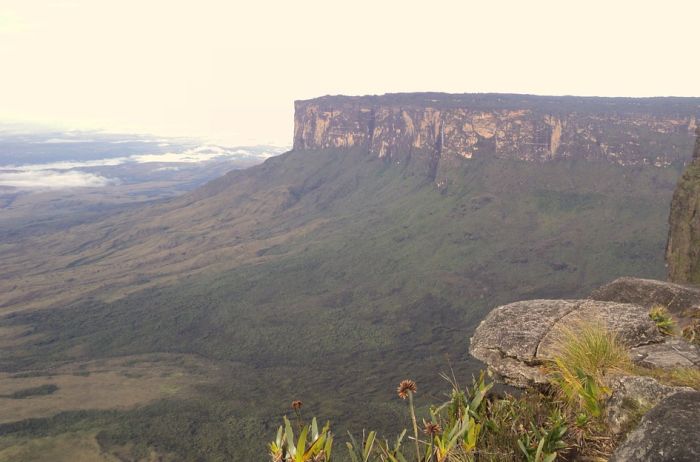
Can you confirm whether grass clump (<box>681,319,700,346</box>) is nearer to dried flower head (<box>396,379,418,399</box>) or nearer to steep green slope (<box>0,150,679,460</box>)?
dried flower head (<box>396,379,418,399</box>)

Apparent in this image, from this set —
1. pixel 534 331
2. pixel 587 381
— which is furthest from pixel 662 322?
pixel 587 381

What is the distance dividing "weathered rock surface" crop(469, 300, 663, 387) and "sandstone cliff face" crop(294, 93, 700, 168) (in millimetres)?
114351

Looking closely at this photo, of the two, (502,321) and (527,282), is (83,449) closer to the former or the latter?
(502,321)

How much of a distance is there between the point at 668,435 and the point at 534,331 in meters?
5.32

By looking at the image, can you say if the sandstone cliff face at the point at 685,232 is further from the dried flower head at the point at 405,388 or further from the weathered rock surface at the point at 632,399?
the dried flower head at the point at 405,388

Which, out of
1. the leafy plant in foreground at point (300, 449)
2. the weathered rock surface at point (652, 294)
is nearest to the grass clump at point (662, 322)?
the weathered rock surface at point (652, 294)

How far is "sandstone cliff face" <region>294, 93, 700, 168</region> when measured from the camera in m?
109

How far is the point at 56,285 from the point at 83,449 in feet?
285

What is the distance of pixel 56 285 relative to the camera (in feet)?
397

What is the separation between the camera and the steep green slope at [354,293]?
5591 cm

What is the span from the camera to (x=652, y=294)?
13094mm

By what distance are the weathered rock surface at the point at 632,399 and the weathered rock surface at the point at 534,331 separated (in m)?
2.15

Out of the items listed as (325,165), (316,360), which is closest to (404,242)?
(316,360)

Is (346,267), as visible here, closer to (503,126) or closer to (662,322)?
(503,126)
